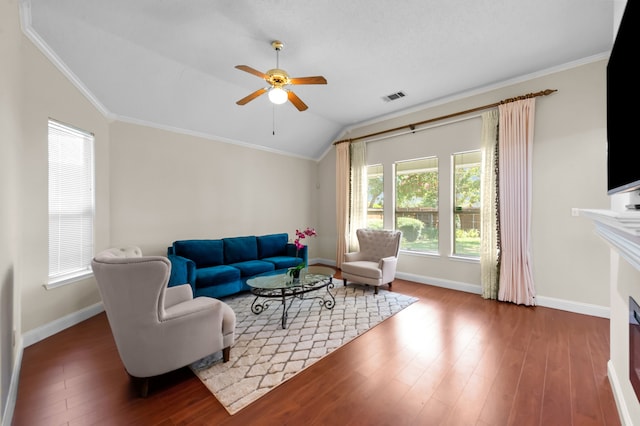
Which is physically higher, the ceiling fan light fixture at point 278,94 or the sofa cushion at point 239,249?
the ceiling fan light fixture at point 278,94

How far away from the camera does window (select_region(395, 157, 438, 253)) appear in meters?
4.71

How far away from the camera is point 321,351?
96.7 inches

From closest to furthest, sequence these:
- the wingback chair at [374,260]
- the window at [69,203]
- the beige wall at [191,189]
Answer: the window at [69,203], the beige wall at [191,189], the wingback chair at [374,260]

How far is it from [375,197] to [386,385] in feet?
13.4

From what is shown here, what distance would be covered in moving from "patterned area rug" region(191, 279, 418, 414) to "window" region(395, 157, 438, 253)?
4.33 ft

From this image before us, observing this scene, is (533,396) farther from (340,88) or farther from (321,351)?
(340,88)

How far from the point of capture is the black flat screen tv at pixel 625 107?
111 cm

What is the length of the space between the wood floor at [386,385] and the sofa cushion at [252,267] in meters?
1.72

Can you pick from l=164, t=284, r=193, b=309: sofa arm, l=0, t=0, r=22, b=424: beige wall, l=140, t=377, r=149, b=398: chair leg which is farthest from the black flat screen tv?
l=0, t=0, r=22, b=424: beige wall

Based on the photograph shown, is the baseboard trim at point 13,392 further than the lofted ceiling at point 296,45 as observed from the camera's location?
No

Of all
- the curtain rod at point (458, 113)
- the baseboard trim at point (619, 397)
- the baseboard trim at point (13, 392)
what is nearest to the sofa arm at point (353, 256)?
the curtain rod at point (458, 113)

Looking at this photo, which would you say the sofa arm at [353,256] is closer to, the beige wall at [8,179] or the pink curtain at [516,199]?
the pink curtain at [516,199]

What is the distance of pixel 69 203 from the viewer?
3006 millimetres

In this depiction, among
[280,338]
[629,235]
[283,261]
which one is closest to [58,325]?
[280,338]
